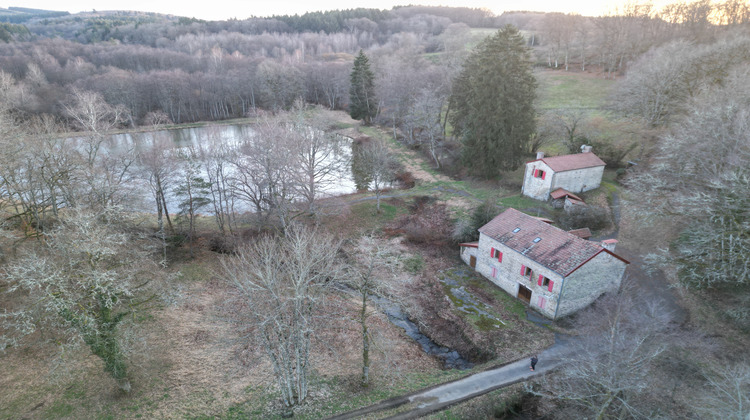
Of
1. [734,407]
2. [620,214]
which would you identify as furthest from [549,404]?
[620,214]

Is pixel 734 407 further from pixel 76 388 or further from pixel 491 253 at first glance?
pixel 76 388

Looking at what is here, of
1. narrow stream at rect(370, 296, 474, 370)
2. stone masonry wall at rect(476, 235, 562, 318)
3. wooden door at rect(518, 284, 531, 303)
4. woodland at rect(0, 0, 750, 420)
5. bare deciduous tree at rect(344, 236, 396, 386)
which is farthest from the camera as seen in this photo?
wooden door at rect(518, 284, 531, 303)

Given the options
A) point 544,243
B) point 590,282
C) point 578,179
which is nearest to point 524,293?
point 544,243

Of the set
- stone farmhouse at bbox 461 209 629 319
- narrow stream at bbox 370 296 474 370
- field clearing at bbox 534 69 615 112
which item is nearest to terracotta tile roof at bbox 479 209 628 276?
stone farmhouse at bbox 461 209 629 319

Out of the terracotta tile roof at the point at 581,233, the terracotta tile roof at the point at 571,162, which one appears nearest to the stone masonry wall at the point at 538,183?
the terracotta tile roof at the point at 571,162

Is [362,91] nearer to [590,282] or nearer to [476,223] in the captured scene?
[476,223]

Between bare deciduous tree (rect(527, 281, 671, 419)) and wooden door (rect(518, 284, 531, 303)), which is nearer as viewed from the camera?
bare deciduous tree (rect(527, 281, 671, 419))

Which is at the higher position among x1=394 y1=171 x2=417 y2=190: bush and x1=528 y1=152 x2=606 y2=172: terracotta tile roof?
x1=528 y1=152 x2=606 y2=172: terracotta tile roof

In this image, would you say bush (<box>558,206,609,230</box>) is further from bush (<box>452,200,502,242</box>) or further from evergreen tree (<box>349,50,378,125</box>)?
evergreen tree (<box>349,50,378,125</box>)
